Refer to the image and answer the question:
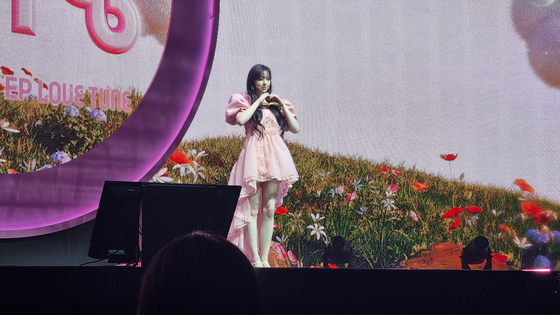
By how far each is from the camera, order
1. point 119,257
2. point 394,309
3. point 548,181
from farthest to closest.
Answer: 1. point 548,181
2. point 119,257
3. point 394,309

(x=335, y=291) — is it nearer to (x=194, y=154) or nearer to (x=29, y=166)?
(x=29, y=166)

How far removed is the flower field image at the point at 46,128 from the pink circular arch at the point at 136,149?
0.17ft

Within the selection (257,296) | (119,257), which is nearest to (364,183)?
(119,257)

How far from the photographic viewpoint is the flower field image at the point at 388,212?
373 cm

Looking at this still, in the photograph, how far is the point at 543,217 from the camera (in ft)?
13.9

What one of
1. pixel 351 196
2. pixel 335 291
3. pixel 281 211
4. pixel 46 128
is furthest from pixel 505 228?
pixel 46 128

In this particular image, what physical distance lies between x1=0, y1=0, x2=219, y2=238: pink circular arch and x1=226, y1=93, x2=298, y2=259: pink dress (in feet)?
1.43

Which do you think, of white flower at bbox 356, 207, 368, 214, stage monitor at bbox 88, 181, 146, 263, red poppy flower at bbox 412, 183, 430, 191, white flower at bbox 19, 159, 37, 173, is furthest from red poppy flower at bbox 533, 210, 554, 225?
white flower at bbox 19, 159, 37, 173

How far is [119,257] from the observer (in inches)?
76.8

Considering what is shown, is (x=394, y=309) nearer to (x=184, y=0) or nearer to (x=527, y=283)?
(x=527, y=283)

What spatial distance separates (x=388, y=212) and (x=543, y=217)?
1.34 m

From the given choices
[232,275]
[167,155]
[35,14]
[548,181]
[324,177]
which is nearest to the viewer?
[232,275]

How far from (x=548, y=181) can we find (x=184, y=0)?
127 inches

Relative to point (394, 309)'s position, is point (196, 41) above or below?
above
